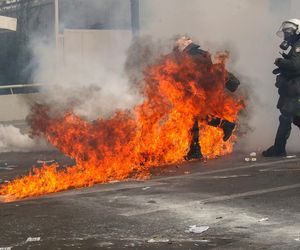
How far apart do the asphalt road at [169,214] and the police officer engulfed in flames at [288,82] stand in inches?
48.5

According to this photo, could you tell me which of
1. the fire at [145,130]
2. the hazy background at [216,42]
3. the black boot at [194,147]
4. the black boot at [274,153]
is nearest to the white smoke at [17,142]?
the hazy background at [216,42]

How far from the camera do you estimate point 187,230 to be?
17.4ft

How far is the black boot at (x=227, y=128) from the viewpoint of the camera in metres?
9.84

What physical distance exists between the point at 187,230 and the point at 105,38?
1000 centimetres

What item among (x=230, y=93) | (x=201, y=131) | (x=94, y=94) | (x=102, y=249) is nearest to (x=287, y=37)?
(x=230, y=93)

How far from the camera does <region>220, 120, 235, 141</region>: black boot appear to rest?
32.3 feet

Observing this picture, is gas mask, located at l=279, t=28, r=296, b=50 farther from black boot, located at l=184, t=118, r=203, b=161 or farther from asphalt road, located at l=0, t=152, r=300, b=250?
asphalt road, located at l=0, t=152, r=300, b=250

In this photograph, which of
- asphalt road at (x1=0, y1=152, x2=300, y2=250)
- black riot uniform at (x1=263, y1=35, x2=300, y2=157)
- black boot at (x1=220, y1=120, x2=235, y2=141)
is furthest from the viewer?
black boot at (x1=220, y1=120, x2=235, y2=141)

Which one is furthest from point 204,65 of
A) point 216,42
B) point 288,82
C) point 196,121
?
point 216,42

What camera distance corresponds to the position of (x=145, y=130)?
8836 mm

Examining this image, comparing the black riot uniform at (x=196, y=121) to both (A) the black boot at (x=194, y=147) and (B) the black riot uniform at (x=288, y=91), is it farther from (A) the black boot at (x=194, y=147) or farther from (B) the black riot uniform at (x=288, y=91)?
(B) the black riot uniform at (x=288, y=91)

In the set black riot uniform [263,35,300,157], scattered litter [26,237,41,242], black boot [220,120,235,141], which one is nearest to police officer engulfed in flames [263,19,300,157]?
black riot uniform [263,35,300,157]

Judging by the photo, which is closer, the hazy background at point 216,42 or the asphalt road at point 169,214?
the asphalt road at point 169,214

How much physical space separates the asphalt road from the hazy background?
12.0 ft
